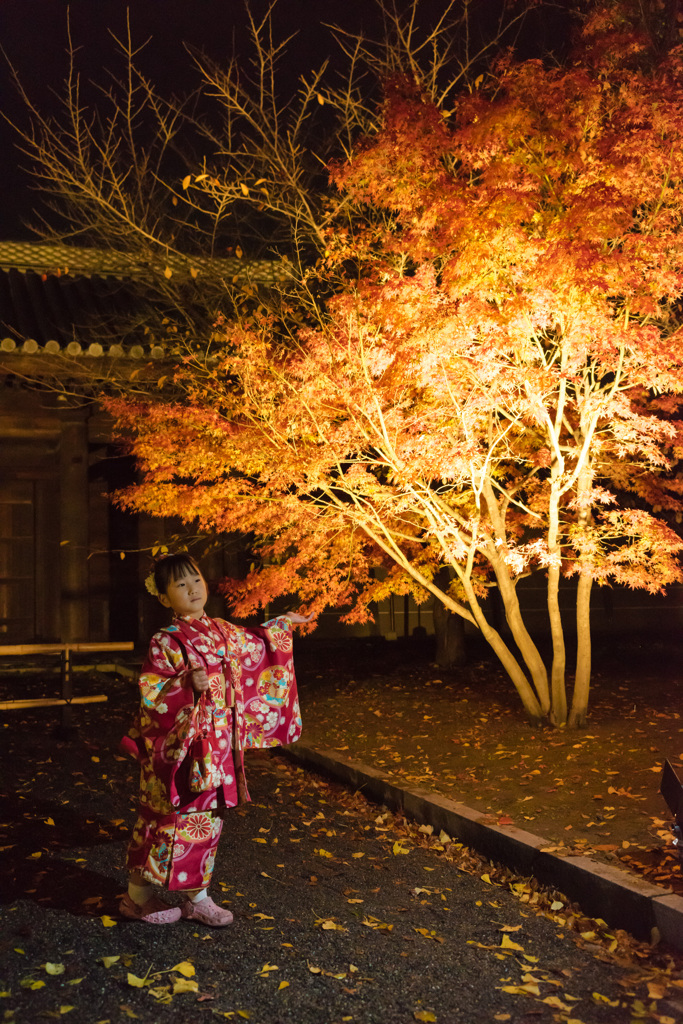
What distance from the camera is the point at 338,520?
8.87 meters

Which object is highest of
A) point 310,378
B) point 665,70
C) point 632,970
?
point 665,70

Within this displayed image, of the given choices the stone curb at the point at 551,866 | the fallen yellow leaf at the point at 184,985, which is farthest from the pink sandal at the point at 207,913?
the stone curb at the point at 551,866

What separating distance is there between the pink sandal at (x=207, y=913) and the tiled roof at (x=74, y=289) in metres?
7.40

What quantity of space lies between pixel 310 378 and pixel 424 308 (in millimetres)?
1249

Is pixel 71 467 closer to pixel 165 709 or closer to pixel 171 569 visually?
pixel 171 569

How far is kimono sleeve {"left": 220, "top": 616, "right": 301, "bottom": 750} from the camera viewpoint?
4.67m

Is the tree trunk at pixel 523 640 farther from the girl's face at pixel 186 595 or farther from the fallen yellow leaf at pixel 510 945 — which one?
the girl's face at pixel 186 595

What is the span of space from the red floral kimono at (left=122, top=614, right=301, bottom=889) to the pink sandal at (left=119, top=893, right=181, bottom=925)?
203 millimetres

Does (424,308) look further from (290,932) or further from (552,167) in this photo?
(290,932)

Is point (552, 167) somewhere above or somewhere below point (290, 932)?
above

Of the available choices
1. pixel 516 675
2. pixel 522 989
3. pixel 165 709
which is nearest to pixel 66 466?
pixel 516 675

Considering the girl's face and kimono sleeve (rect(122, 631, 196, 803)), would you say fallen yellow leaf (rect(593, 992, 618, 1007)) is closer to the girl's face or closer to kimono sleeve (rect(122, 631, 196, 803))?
kimono sleeve (rect(122, 631, 196, 803))

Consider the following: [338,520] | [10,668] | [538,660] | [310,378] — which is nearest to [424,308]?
[310,378]

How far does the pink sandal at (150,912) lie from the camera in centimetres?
→ 432
